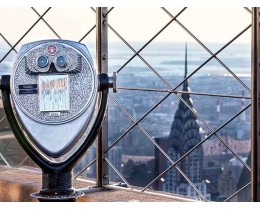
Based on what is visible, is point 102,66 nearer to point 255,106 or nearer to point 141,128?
point 141,128

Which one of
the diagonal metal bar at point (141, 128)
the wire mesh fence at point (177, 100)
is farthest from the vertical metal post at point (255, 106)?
the diagonal metal bar at point (141, 128)

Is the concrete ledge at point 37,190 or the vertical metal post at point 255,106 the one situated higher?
the vertical metal post at point 255,106

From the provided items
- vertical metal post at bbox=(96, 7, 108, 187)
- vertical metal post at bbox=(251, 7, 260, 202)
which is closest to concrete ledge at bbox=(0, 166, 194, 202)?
vertical metal post at bbox=(96, 7, 108, 187)

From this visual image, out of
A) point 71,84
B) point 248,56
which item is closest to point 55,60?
point 71,84

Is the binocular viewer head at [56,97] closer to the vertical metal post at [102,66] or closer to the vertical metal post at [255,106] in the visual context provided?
the vertical metal post at [255,106]

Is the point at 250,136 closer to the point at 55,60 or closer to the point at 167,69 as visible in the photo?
the point at 167,69

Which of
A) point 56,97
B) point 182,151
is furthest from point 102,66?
point 56,97
